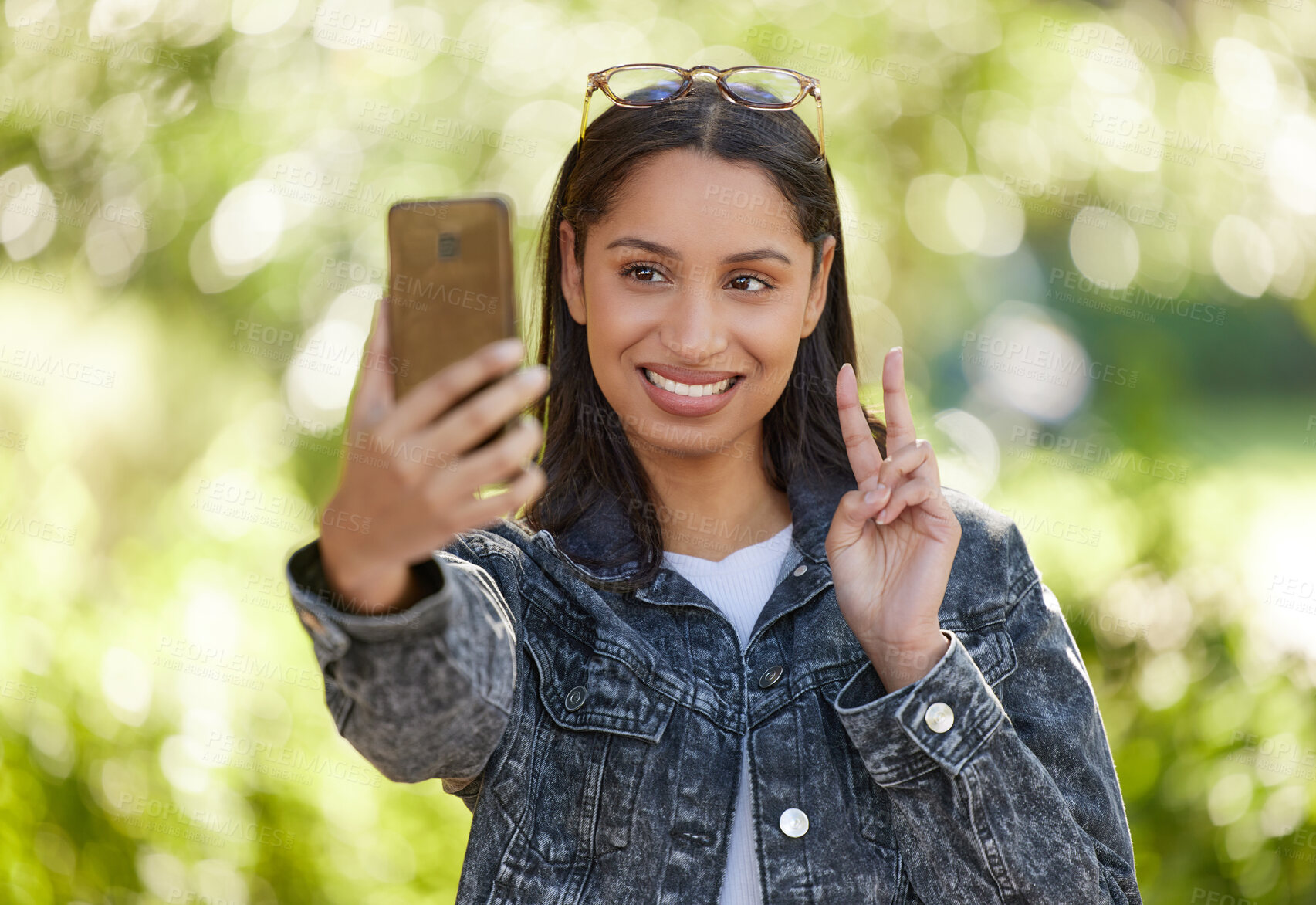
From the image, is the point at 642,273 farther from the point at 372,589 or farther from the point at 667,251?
the point at 372,589

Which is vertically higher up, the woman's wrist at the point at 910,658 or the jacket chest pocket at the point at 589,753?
the woman's wrist at the point at 910,658

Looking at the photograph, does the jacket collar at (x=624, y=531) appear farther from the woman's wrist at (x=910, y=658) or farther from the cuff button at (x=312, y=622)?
the cuff button at (x=312, y=622)

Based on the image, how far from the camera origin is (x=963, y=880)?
5.43ft

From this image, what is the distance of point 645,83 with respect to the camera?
2.05 metres

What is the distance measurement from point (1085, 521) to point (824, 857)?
2054 millimetres

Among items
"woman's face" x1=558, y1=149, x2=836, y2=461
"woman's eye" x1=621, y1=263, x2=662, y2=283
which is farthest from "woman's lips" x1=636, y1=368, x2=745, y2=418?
"woman's eye" x1=621, y1=263, x2=662, y2=283

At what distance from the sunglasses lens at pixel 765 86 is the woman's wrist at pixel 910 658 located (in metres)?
0.99

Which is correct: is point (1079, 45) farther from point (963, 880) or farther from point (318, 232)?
point (963, 880)

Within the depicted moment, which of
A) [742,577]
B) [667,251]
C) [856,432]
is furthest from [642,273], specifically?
[742,577]

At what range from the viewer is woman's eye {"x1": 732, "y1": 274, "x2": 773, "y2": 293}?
1915mm

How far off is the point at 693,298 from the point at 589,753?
0.74m

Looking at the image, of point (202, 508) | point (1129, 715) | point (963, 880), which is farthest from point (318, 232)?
point (963, 880)

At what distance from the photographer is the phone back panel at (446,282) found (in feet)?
4.37

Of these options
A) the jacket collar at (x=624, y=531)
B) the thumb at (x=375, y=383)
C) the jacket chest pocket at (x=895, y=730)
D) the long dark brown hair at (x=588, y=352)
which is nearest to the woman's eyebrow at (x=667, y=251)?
the long dark brown hair at (x=588, y=352)
